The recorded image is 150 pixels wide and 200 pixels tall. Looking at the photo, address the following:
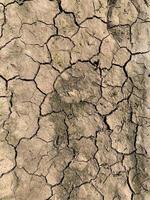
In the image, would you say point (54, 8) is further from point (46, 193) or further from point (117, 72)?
point (46, 193)

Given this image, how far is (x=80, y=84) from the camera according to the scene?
3541 mm

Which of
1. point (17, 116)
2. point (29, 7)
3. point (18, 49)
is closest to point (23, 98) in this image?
point (17, 116)

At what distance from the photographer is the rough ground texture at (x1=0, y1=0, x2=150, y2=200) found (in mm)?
3336

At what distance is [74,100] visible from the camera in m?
3.51

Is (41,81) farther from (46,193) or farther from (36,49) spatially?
(46,193)

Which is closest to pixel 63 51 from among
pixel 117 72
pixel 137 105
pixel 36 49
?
pixel 36 49

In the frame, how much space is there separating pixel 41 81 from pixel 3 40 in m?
0.38

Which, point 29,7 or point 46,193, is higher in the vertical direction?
point 29,7

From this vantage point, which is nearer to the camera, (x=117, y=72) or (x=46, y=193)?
(x=46, y=193)

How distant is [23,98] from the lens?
3.39 metres

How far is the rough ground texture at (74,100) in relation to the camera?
334 centimetres

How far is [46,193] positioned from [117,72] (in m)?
1.01

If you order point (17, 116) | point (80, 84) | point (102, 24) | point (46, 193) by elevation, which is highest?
point (102, 24)

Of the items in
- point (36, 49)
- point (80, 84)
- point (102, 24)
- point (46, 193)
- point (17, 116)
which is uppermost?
point (102, 24)
